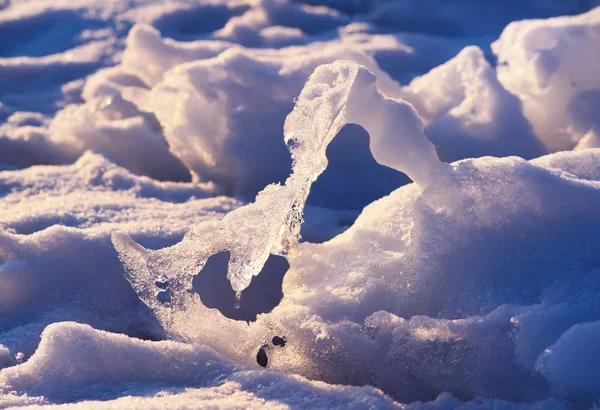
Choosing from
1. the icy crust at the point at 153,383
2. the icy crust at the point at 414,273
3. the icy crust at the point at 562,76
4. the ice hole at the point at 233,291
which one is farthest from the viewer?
the icy crust at the point at 562,76

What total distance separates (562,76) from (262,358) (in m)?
1.79

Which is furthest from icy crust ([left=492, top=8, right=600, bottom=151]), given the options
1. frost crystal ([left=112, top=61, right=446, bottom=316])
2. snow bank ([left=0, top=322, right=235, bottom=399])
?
snow bank ([left=0, top=322, right=235, bottom=399])

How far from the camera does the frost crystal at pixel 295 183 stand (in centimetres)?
148

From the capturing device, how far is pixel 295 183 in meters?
1.50

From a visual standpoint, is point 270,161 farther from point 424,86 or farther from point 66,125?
point 66,125

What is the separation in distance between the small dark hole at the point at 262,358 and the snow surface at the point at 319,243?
3 centimetres

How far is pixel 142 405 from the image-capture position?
48.1 inches

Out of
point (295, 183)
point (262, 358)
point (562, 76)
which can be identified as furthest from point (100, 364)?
point (562, 76)

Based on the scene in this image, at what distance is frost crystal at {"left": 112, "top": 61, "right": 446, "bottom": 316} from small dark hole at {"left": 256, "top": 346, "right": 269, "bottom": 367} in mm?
146

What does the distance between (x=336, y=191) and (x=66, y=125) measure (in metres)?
1.39

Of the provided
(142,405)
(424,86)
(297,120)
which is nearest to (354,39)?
(424,86)

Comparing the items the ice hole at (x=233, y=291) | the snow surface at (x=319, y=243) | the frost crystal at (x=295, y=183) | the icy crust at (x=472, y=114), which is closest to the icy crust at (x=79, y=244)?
the snow surface at (x=319, y=243)

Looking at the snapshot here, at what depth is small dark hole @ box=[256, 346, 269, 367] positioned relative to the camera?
4.94 feet

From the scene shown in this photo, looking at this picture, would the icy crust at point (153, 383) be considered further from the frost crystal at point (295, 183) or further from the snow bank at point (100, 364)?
the frost crystal at point (295, 183)
